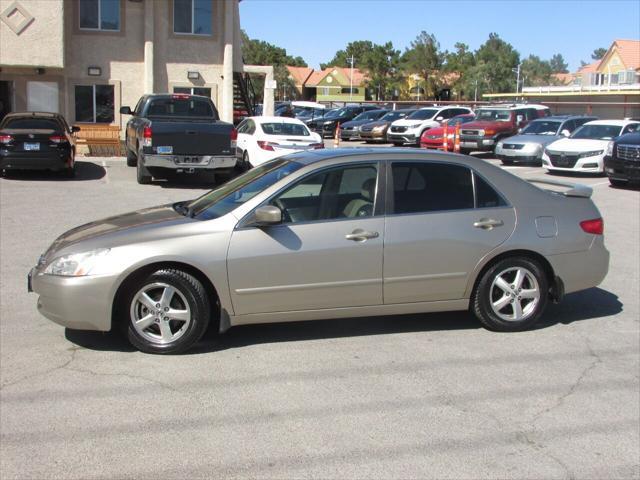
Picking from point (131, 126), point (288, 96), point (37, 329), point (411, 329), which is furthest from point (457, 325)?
point (288, 96)

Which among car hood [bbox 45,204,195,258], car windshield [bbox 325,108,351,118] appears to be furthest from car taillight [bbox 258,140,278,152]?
car windshield [bbox 325,108,351,118]

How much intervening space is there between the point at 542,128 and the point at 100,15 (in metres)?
15.4

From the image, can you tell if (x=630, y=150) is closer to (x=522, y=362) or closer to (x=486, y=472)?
(x=522, y=362)

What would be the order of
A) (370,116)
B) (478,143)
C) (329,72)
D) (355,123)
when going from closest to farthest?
(478,143)
(355,123)
(370,116)
(329,72)

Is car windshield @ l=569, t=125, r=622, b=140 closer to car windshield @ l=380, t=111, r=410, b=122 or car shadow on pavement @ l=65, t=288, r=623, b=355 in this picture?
car windshield @ l=380, t=111, r=410, b=122

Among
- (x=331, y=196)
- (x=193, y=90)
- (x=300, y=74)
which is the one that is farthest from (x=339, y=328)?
(x=300, y=74)

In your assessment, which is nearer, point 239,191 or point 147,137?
point 239,191

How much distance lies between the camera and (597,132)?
21.3 m

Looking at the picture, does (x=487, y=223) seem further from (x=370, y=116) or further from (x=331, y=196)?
(x=370, y=116)

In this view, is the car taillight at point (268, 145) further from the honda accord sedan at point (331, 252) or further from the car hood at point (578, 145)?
the honda accord sedan at point (331, 252)

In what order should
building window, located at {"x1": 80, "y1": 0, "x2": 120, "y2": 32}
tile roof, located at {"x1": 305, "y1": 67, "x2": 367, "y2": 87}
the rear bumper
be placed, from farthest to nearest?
tile roof, located at {"x1": 305, "y1": 67, "x2": 367, "y2": 87}
building window, located at {"x1": 80, "y1": 0, "x2": 120, "y2": 32}
the rear bumper

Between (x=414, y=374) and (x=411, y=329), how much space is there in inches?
43.8

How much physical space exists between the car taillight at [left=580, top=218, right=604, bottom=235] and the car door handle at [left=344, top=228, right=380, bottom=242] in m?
2.04

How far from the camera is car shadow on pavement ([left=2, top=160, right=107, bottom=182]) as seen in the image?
1750 centimetres
